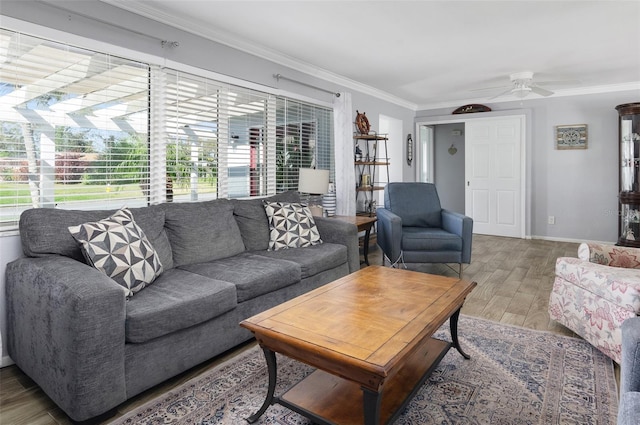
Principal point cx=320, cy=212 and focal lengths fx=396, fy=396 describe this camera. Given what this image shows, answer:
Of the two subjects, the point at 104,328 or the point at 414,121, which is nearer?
the point at 104,328

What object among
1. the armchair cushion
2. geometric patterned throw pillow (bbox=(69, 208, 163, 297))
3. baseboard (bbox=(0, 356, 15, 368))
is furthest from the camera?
the armchair cushion

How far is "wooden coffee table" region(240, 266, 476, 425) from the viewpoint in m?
1.40

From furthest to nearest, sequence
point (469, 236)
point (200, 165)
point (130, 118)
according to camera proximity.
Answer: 1. point (469, 236)
2. point (200, 165)
3. point (130, 118)

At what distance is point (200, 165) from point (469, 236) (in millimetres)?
2670

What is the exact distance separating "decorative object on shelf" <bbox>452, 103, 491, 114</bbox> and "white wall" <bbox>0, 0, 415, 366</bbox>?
316 cm

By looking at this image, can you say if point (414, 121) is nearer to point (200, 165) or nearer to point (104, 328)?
point (200, 165)

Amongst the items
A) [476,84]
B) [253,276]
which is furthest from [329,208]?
[476,84]

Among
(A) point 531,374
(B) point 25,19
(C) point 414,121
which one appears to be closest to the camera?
(A) point 531,374

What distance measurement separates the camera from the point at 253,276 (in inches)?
99.1

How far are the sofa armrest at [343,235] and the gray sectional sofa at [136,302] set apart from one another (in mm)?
413

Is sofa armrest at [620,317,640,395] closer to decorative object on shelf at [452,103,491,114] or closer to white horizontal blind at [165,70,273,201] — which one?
white horizontal blind at [165,70,273,201]

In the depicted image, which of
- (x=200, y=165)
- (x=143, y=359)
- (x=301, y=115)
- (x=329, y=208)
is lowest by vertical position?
(x=143, y=359)

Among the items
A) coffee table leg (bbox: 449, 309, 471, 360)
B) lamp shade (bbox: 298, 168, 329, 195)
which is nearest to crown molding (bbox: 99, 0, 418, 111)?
lamp shade (bbox: 298, 168, 329, 195)

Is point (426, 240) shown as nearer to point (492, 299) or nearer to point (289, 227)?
point (492, 299)
